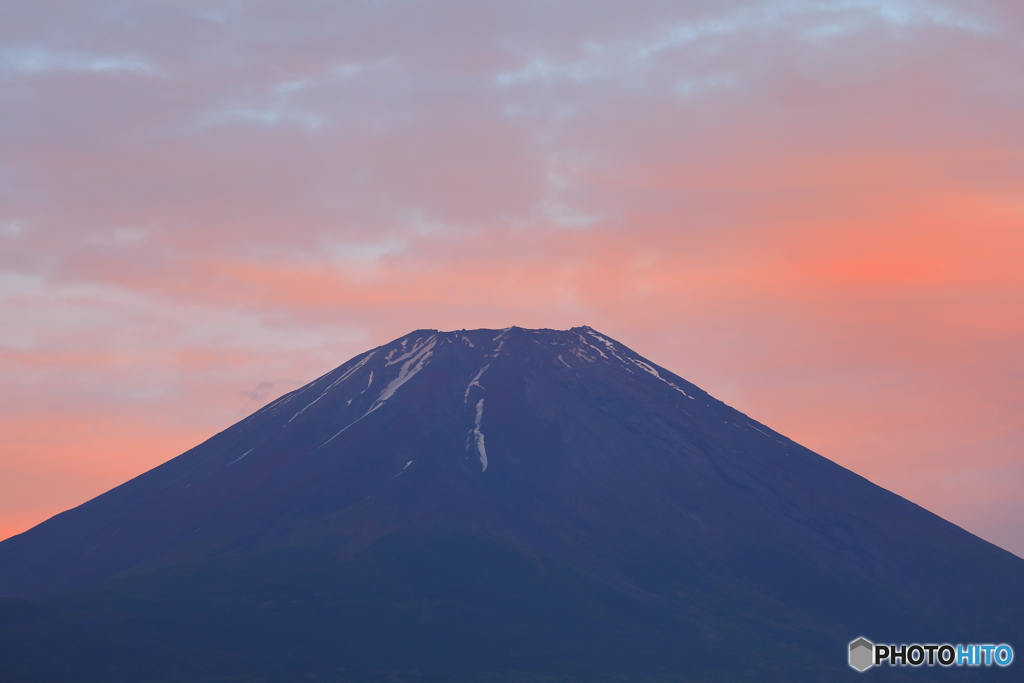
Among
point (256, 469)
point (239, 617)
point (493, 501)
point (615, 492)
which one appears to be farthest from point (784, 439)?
point (239, 617)

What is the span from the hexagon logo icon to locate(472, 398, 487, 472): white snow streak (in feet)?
169

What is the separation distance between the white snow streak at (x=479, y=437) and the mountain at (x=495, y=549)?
38cm

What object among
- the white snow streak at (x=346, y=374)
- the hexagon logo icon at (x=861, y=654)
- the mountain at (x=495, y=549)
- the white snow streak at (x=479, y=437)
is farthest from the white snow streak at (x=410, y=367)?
the hexagon logo icon at (x=861, y=654)

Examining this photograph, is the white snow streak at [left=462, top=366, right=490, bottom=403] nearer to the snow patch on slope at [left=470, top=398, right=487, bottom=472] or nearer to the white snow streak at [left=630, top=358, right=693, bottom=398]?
the snow patch on slope at [left=470, top=398, right=487, bottom=472]

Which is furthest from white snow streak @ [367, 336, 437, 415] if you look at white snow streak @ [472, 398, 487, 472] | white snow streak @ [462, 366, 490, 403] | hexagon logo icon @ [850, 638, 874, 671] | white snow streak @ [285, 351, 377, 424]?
Result: hexagon logo icon @ [850, 638, 874, 671]

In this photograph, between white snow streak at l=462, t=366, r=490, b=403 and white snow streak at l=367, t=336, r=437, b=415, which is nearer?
white snow streak at l=462, t=366, r=490, b=403

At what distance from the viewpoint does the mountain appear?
12175 centimetres

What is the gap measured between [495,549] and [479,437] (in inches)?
1080

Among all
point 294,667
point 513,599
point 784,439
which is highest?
point 784,439

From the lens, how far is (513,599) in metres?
132

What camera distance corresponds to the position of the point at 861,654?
12525 cm

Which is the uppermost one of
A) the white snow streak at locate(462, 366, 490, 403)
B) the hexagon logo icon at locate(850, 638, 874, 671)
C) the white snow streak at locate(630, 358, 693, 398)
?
the white snow streak at locate(630, 358, 693, 398)

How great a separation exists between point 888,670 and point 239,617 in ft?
220

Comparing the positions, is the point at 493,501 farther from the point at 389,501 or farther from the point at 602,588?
the point at 602,588
